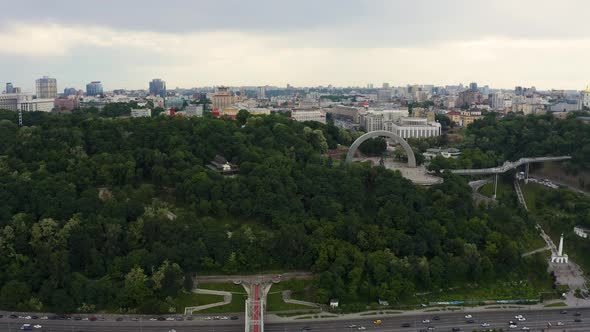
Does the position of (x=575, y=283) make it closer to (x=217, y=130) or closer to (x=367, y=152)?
(x=367, y=152)

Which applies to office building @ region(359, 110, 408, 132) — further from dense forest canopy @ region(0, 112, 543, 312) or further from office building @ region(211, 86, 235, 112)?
dense forest canopy @ region(0, 112, 543, 312)

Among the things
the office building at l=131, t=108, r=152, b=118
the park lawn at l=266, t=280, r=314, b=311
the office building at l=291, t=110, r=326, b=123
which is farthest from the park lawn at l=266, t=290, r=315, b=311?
the office building at l=291, t=110, r=326, b=123

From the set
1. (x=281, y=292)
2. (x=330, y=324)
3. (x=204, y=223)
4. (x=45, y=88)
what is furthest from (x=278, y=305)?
(x=45, y=88)

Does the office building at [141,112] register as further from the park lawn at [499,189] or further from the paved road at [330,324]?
the paved road at [330,324]

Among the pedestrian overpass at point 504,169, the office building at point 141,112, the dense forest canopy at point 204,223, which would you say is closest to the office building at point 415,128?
the pedestrian overpass at point 504,169

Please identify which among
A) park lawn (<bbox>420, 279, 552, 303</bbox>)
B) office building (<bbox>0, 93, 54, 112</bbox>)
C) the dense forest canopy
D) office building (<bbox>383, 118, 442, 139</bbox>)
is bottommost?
park lawn (<bbox>420, 279, 552, 303</bbox>)

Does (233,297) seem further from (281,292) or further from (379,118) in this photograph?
(379,118)
